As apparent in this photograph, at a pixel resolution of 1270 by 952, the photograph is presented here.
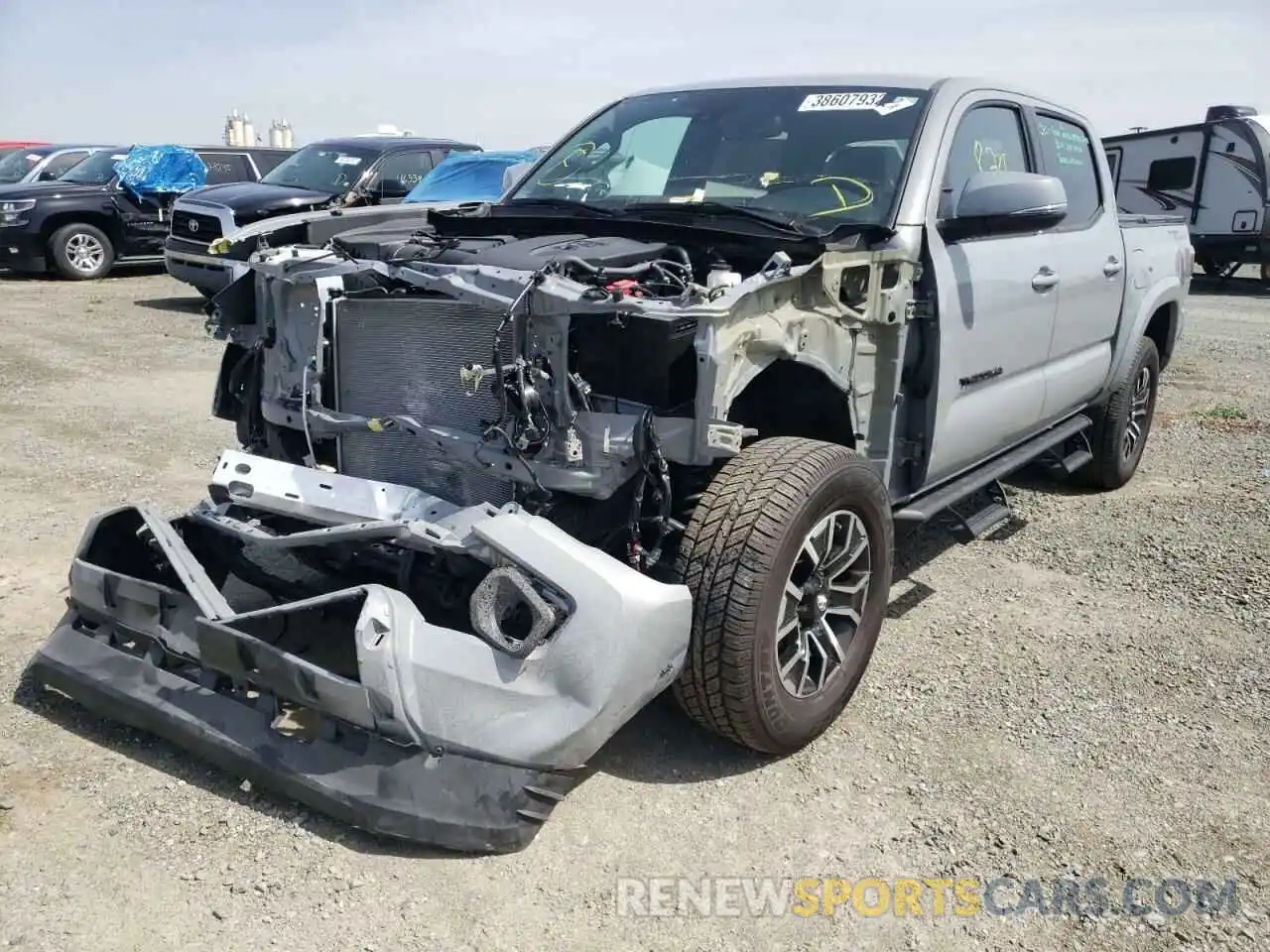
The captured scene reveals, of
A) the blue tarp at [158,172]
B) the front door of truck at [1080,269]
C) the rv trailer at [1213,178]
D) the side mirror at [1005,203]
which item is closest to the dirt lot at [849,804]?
the front door of truck at [1080,269]

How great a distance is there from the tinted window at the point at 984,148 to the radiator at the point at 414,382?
177cm

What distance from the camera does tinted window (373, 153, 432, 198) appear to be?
38.2 ft

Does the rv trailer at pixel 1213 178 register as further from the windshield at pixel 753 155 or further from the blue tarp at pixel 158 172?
the blue tarp at pixel 158 172

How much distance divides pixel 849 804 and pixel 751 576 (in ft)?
2.40

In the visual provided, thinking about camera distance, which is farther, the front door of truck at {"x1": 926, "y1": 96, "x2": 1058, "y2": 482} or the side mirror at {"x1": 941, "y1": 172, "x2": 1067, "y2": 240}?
the front door of truck at {"x1": 926, "y1": 96, "x2": 1058, "y2": 482}

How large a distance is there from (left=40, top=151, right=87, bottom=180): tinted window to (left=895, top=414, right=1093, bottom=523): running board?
1473 cm

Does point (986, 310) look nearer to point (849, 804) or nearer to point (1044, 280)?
point (1044, 280)

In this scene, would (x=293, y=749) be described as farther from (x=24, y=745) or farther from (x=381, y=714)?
(x=24, y=745)

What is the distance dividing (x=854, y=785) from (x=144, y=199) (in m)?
13.7

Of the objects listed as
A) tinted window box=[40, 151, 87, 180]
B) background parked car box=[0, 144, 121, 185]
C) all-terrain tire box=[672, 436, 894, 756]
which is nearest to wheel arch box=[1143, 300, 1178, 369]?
all-terrain tire box=[672, 436, 894, 756]

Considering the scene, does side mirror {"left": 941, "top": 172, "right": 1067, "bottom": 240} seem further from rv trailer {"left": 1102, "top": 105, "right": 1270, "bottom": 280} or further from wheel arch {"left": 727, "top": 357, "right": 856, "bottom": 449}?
rv trailer {"left": 1102, "top": 105, "right": 1270, "bottom": 280}

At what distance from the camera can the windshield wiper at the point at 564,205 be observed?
12.8ft

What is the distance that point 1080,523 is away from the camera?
5340 millimetres

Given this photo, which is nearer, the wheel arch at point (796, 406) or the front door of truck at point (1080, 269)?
the wheel arch at point (796, 406)
